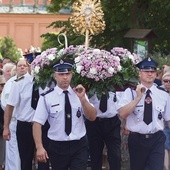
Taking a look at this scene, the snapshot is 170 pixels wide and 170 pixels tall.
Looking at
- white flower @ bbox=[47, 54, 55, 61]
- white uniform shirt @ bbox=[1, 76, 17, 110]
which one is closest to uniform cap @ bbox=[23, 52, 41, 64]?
white uniform shirt @ bbox=[1, 76, 17, 110]

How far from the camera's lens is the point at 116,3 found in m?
20.3

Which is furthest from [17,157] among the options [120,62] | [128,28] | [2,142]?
[128,28]

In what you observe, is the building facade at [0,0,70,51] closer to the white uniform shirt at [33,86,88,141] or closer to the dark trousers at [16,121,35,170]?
the dark trousers at [16,121,35,170]

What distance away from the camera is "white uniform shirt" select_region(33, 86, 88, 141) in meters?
7.30

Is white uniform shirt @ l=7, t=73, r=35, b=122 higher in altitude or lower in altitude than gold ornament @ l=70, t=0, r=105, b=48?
lower

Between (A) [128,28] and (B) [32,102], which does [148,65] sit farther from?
(A) [128,28]

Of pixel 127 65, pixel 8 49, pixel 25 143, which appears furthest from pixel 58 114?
pixel 8 49

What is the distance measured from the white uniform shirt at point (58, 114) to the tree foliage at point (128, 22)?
38.8 feet

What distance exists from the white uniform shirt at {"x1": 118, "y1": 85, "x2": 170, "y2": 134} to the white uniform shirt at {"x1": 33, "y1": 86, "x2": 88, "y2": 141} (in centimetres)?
68

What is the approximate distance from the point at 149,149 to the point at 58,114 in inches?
50.3

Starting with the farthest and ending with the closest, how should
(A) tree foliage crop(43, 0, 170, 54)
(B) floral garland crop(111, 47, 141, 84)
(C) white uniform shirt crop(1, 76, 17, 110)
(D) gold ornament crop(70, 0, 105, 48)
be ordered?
(A) tree foliage crop(43, 0, 170, 54)
(D) gold ornament crop(70, 0, 105, 48)
(C) white uniform shirt crop(1, 76, 17, 110)
(B) floral garland crop(111, 47, 141, 84)

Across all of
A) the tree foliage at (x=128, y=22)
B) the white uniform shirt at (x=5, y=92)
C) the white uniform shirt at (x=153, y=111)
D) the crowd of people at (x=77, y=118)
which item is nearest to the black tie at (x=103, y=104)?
the crowd of people at (x=77, y=118)

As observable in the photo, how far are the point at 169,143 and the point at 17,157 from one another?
2.50 meters

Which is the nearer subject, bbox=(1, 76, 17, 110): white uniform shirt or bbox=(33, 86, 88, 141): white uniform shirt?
bbox=(33, 86, 88, 141): white uniform shirt
